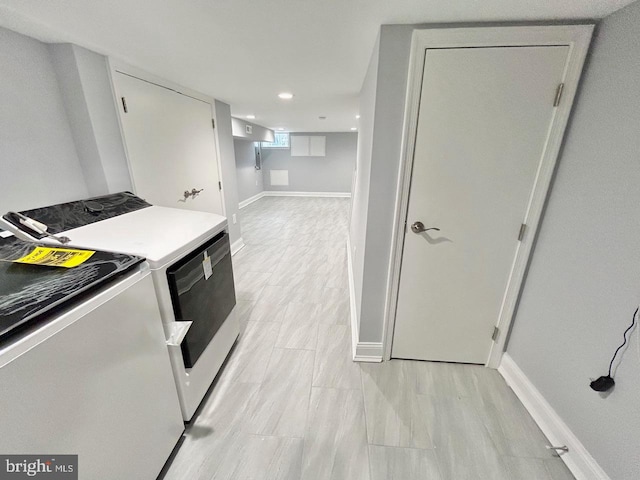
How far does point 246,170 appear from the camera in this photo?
671cm

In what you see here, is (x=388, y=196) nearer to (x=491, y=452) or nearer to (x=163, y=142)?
(x=491, y=452)

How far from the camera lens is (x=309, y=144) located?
7609 mm

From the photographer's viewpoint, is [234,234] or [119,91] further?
[234,234]

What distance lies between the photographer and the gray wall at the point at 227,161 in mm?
2963

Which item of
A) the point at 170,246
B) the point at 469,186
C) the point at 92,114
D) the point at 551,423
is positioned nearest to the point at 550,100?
the point at 469,186

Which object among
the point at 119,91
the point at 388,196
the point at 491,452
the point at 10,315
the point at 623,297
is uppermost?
the point at 119,91

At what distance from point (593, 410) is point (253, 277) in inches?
107

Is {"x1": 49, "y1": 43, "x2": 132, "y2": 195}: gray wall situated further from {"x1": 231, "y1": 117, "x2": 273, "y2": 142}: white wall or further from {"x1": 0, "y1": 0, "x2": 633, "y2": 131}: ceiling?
{"x1": 231, "y1": 117, "x2": 273, "y2": 142}: white wall

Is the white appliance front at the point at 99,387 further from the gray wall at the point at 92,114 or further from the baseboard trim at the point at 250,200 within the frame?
the baseboard trim at the point at 250,200

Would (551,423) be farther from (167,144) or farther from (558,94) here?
(167,144)

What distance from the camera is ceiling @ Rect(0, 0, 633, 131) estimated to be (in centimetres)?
102

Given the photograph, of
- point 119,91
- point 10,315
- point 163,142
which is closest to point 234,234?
point 163,142

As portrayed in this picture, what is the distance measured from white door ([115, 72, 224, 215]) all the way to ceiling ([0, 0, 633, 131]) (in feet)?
0.76

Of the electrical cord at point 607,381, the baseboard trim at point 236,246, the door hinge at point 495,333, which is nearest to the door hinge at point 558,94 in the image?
the electrical cord at point 607,381
